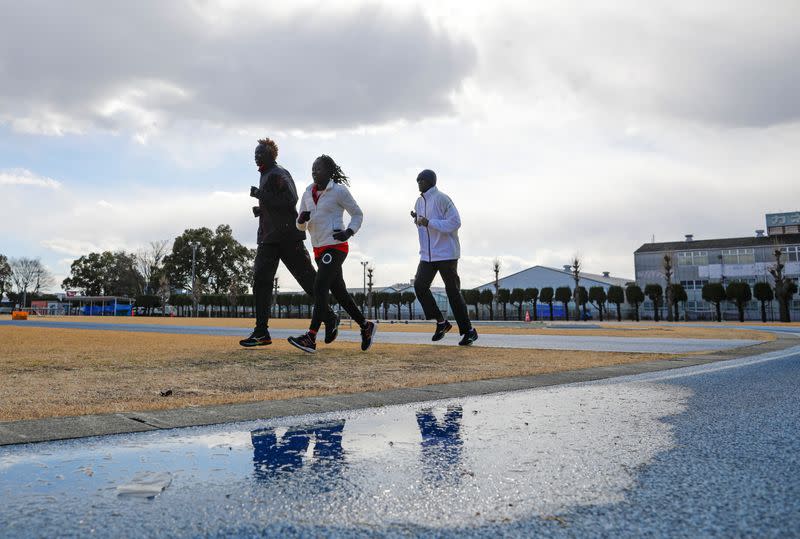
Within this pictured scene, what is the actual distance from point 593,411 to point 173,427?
2.03 metres

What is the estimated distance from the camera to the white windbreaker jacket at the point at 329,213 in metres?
6.21

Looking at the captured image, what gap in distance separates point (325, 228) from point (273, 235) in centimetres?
65

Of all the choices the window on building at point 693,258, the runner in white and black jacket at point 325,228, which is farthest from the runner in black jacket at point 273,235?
the window on building at point 693,258

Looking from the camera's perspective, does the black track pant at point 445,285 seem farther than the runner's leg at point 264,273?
Yes

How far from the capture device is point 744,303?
172 ft

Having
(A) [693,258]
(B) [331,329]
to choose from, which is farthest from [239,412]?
(A) [693,258]

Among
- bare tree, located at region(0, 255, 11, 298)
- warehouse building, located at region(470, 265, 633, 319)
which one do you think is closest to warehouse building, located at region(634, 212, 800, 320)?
warehouse building, located at region(470, 265, 633, 319)

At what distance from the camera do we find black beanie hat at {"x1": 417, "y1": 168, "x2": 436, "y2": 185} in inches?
301

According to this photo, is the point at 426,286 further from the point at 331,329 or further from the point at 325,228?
the point at 325,228

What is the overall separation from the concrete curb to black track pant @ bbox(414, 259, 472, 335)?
8.92 ft

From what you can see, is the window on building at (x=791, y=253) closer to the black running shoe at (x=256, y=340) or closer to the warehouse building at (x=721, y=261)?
the warehouse building at (x=721, y=261)

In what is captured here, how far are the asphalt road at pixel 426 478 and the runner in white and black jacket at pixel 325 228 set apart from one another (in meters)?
3.25

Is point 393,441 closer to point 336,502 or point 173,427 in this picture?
point 336,502

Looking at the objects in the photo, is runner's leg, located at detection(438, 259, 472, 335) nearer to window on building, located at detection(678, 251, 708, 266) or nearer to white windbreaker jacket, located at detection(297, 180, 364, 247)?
white windbreaker jacket, located at detection(297, 180, 364, 247)
